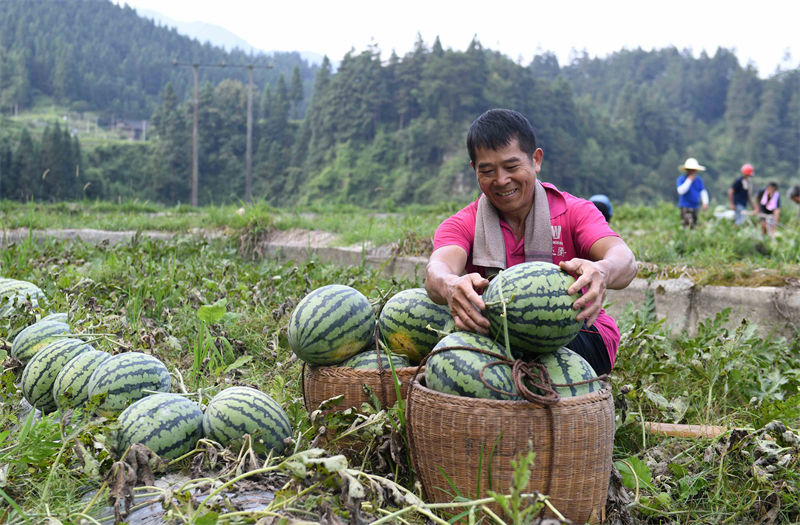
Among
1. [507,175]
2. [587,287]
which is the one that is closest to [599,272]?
[587,287]

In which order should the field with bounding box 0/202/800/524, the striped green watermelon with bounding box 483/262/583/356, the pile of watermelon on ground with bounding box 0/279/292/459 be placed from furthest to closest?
the pile of watermelon on ground with bounding box 0/279/292/459, the striped green watermelon with bounding box 483/262/583/356, the field with bounding box 0/202/800/524

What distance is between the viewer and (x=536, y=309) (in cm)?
221

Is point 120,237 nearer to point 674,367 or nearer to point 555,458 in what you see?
point 674,367

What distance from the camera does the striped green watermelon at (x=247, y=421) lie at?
2385 mm

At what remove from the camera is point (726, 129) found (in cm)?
7681

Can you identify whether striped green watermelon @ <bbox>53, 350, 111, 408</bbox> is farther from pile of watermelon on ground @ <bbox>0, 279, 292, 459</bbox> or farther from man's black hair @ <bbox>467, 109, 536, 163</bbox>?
man's black hair @ <bbox>467, 109, 536, 163</bbox>

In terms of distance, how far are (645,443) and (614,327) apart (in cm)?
58

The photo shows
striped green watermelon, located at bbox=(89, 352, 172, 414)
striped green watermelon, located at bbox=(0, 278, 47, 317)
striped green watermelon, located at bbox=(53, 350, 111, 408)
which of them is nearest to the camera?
striped green watermelon, located at bbox=(89, 352, 172, 414)

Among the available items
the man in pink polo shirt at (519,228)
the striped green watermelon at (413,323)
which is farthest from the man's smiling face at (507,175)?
the striped green watermelon at (413,323)

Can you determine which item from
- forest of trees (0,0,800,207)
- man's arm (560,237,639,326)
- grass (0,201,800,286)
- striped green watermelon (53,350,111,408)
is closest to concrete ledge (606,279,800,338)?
grass (0,201,800,286)

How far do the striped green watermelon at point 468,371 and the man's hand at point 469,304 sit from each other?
5 cm

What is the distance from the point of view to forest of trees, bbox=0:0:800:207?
5612cm

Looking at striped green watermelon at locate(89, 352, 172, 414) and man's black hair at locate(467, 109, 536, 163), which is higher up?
man's black hair at locate(467, 109, 536, 163)

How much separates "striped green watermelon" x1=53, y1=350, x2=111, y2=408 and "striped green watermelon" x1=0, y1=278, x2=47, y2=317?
1.19m
